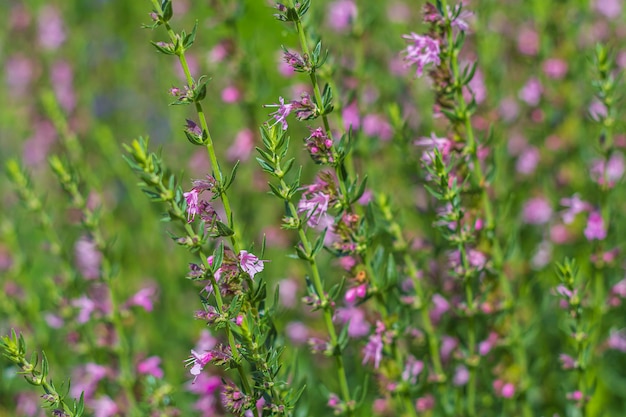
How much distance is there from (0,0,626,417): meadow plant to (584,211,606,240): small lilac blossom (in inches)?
0.8

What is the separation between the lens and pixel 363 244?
3176mm

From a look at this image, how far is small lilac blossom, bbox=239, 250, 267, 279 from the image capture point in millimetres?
2816

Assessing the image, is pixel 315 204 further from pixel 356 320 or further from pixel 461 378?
pixel 461 378

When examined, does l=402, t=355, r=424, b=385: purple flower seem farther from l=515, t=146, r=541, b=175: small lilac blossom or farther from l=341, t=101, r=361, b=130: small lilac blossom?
l=515, t=146, r=541, b=175: small lilac blossom

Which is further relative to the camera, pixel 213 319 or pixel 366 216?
pixel 366 216

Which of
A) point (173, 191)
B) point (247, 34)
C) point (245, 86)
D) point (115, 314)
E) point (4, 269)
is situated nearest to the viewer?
point (173, 191)

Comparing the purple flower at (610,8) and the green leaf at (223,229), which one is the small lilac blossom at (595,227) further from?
the purple flower at (610,8)

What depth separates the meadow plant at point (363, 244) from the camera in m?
2.91

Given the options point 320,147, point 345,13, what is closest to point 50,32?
point 345,13

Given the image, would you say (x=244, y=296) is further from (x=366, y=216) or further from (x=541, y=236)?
(x=541, y=236)

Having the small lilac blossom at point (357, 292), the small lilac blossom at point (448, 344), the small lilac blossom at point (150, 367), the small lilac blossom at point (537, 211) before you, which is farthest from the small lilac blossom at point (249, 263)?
the small lilac blossom at point (537, 211)

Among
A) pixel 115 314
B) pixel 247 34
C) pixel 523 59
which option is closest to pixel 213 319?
pixel 115 314

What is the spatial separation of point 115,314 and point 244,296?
152 cm

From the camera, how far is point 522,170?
207 inches
